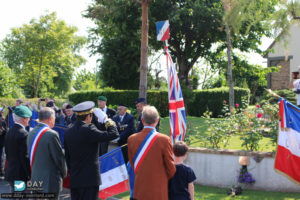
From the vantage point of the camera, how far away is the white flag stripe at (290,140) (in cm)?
627

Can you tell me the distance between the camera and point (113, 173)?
623 centimetres

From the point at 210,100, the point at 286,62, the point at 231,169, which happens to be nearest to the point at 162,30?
the point at 231,169

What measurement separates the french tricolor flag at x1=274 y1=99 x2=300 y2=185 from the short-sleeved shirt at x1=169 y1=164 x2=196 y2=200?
312 centimetres

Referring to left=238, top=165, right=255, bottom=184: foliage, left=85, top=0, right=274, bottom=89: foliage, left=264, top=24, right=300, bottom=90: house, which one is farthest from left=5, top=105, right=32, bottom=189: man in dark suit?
left=264, top=24, right=300, bottom=90: house

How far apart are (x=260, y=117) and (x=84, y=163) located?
16.2ft

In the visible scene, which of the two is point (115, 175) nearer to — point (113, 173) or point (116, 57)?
point (113, 173)

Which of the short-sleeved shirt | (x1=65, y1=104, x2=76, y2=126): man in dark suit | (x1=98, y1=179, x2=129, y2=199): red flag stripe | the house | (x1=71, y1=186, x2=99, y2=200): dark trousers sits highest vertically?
the house

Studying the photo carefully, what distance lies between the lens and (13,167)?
17.3 ft

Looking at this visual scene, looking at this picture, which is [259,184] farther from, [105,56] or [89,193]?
[105,56]

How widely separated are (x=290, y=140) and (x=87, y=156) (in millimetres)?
3935

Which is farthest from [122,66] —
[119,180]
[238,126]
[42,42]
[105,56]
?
[119,180]

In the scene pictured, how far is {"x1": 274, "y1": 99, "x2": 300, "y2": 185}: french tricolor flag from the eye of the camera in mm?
6281

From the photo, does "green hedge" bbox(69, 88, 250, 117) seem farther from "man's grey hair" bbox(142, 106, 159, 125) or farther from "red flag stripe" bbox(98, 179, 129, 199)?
"man's grey hair" bbox(142, 106, 159, 125)

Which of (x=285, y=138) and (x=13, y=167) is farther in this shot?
(x=285, y=138)
